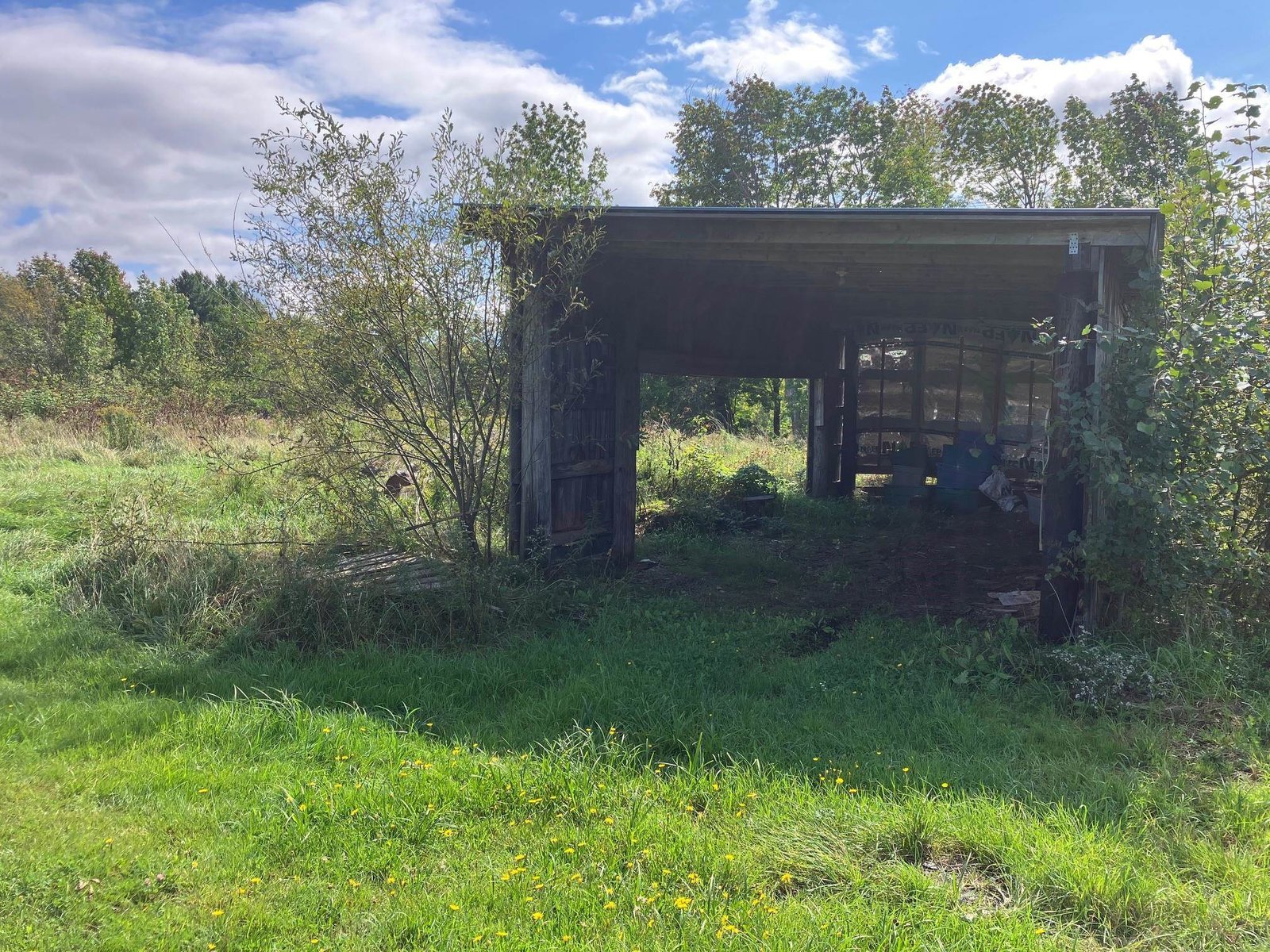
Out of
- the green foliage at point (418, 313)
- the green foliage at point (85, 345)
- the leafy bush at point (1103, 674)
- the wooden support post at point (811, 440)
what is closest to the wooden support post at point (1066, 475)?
the leafy bush at point (1103, 674)

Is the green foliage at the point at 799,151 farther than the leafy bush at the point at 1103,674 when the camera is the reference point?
Yes

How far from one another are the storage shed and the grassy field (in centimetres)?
197

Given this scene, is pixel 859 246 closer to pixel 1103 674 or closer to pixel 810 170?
pixel 1103 674

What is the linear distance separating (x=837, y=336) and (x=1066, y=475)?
7274 mm

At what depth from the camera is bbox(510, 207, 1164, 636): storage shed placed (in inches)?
223

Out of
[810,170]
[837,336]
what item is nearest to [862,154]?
[810,170]

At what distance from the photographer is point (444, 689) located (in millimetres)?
4672

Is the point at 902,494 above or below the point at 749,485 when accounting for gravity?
below

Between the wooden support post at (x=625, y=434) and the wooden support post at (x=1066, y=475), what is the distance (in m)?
3.70

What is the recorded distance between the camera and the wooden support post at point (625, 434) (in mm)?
7883

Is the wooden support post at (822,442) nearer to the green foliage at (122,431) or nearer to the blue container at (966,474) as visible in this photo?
the blue container at (966,474)

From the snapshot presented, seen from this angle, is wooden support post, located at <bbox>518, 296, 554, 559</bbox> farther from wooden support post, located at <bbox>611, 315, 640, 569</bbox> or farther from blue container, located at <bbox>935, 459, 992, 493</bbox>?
blue container, located at <bbox>935, 459, 992, 493</bbox>

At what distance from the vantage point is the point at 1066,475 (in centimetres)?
571

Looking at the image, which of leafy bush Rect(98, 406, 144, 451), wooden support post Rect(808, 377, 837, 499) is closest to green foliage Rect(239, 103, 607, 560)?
wooden support post Rect(808, 377, 837, 499)
